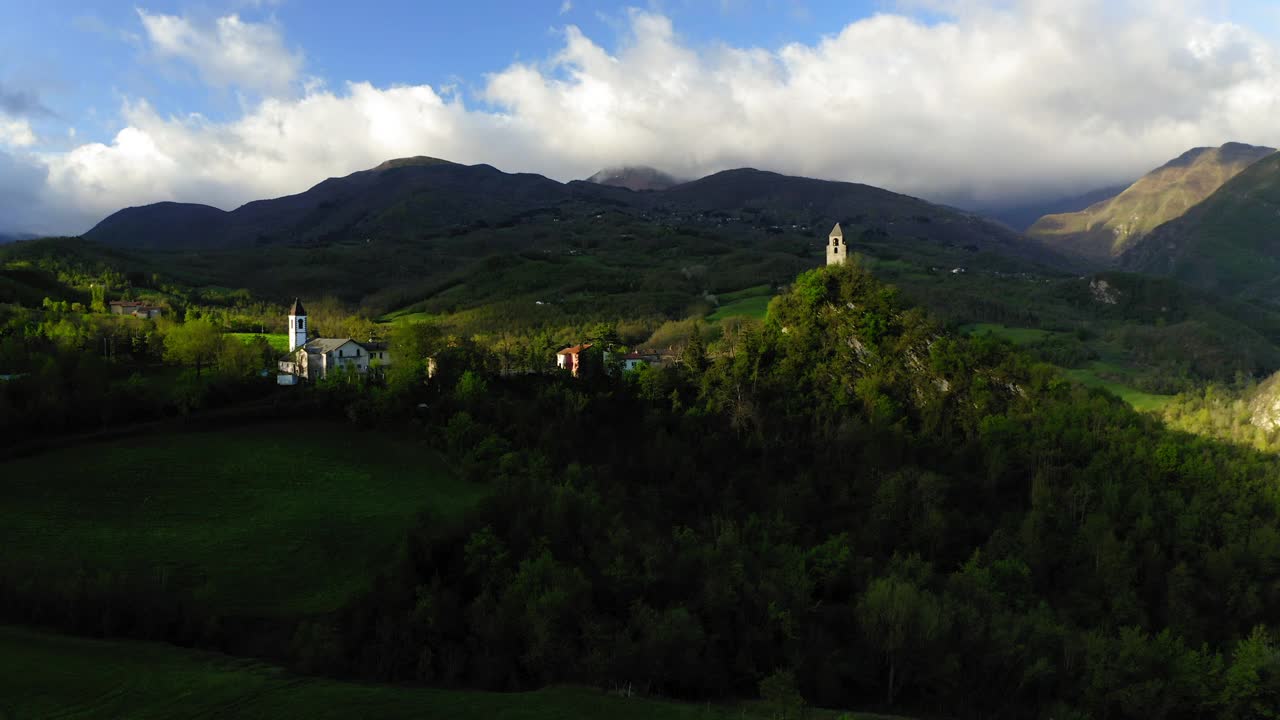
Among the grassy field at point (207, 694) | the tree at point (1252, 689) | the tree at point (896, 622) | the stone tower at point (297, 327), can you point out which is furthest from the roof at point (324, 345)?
the tree at point (1252, 689)

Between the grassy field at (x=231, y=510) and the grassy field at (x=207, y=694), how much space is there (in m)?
6.96

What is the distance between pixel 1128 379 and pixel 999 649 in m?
144

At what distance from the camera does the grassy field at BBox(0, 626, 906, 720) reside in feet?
102

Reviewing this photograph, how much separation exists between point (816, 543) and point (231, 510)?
4865 cm

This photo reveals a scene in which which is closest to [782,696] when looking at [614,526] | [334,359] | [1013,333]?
[614,526]

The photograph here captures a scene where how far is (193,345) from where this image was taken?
80.1 metres

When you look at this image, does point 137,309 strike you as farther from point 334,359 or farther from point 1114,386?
point 1114,386

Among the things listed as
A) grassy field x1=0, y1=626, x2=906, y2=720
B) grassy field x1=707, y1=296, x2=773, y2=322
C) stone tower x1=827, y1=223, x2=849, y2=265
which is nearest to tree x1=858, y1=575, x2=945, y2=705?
grassy field x1=0, y1=626, x2=906, y2=720

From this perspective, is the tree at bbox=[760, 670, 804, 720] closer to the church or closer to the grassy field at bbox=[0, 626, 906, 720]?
the grassy field at bbox=[0, 626, 906, 720]

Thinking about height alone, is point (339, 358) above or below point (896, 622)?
above

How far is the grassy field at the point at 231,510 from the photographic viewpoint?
150ft

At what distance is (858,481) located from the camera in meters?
82.1

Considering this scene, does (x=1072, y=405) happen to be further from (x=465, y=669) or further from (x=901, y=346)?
(x=465, y=669)

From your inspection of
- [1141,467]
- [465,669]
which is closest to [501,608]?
[465,669]
